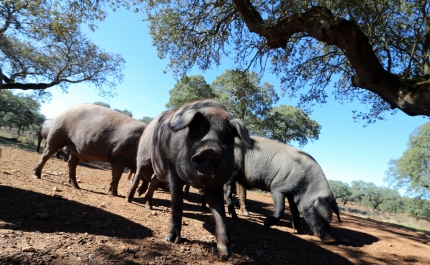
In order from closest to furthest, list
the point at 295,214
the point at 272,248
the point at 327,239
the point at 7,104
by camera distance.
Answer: the point at 272,248
the point at 327,239
the point at 295,214
the point at 7,104

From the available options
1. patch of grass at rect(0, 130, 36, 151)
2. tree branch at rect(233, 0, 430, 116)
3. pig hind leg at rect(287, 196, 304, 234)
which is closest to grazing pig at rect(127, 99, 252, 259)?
pig hind leg at rect(287, 196, 304, 234)

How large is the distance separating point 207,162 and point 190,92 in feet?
68.9

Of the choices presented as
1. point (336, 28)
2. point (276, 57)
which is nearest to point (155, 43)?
point (276, 57)

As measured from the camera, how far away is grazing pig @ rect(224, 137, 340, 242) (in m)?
5.51

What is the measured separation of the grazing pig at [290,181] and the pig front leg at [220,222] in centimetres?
263

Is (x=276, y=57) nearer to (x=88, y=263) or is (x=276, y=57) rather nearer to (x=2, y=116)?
(x=88, y=263)

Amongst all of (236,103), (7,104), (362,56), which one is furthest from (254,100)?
(7,104)

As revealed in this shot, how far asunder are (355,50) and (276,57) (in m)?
3.98

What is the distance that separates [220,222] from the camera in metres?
3.21

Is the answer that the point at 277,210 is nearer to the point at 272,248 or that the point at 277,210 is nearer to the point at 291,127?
the point at 272,248

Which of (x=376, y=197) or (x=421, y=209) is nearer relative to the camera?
(x=421, y=209)

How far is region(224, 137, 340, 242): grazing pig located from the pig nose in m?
3.32

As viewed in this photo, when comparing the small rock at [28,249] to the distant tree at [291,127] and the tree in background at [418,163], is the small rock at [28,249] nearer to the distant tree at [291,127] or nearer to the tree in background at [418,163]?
the distant tree at [291,127]

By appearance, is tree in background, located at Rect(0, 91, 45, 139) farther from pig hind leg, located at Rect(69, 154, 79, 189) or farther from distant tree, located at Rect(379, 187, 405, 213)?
distant tree, located at Rect(379, 187, 405, 213)
